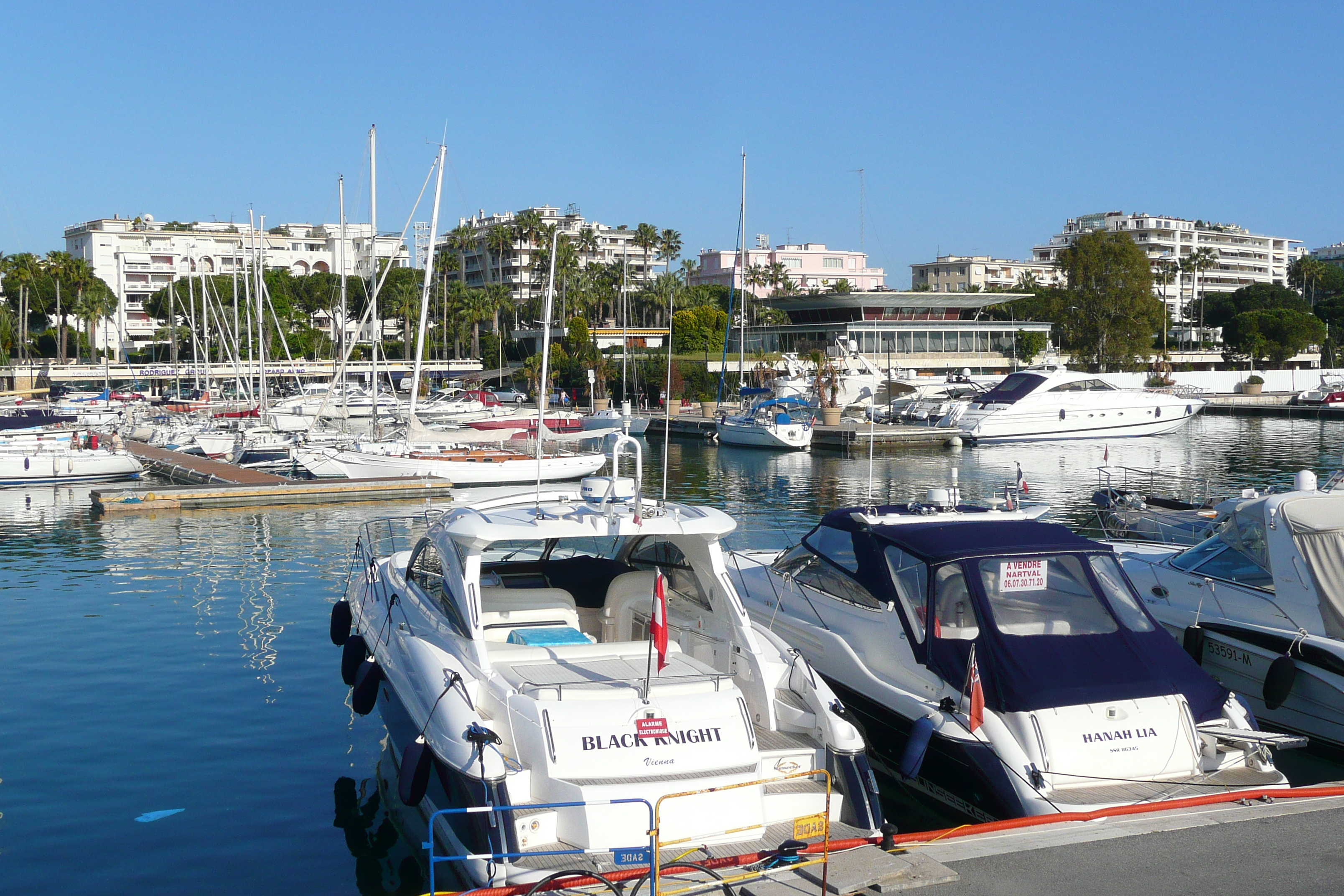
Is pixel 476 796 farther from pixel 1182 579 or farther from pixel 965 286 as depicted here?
pixel 965 286

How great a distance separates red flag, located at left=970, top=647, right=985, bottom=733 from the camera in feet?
28.8

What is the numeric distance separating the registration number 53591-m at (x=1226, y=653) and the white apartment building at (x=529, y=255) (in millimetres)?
88021

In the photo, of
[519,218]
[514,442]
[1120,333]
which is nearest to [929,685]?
[514,442]

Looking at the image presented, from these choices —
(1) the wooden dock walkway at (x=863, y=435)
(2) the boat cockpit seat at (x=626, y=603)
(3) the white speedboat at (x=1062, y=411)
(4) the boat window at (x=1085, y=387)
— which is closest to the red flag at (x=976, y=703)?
(2) the boat cockpit seat at (x=626, y=603)

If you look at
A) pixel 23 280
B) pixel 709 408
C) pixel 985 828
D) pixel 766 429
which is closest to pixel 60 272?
pixel 23 280

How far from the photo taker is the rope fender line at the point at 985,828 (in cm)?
674

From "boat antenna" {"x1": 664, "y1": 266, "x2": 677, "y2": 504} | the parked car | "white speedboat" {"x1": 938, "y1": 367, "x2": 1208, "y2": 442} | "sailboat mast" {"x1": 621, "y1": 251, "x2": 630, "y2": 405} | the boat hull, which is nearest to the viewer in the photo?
"boat antenna" {"x1": 664, "y1": 266, "x2": 677, "y2": 504}

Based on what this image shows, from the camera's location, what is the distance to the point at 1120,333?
270ft

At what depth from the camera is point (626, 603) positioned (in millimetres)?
10797

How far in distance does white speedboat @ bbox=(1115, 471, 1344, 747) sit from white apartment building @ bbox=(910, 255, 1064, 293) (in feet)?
484

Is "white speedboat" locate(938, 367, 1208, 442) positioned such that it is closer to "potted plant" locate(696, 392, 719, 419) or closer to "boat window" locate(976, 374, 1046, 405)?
"boat window" locate(976, 374, 1046, 405)

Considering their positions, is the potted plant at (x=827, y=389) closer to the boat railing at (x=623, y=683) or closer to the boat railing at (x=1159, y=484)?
the boat railing at (x=1159, y=484)

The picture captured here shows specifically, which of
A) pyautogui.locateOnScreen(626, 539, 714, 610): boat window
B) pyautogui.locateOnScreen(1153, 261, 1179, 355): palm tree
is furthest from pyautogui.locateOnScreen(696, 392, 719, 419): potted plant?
pyautogui.locateOnScreen(1153, 261, 1179, 355): palm tree

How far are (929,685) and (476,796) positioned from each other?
428 cm
